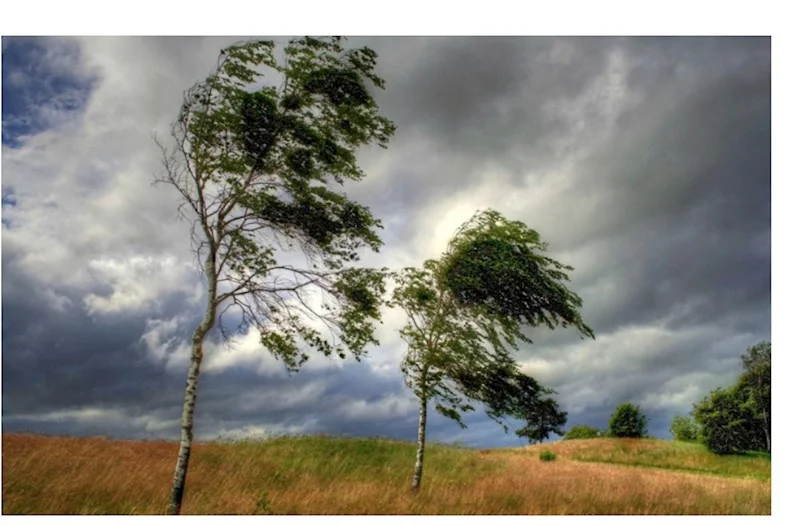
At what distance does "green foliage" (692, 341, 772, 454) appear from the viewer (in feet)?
84.5

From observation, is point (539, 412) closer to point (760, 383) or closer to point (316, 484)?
point (316, 484)

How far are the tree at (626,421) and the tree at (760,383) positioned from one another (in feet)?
27.1

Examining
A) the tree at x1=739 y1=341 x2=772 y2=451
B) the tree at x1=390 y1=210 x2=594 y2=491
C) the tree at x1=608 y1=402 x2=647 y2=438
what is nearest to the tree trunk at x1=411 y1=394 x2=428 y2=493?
the tree at x1=390 y1=210 x2=594 y2=491

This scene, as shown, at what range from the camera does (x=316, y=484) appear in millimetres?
12164

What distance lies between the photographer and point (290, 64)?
34.0 ft

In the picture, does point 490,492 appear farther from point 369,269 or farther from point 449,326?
point 369,269

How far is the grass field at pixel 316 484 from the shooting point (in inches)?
383

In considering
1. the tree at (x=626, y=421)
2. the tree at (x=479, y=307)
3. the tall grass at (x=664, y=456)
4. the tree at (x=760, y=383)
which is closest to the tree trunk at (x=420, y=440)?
the tree at (x=479, y=307)

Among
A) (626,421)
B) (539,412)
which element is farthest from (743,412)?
(539,412)

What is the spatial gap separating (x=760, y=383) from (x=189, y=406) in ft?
88.5

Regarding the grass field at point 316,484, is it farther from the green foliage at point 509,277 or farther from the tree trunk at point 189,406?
the green foliage at point 509,277

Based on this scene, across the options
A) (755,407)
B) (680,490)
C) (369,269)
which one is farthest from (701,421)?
(369,269)

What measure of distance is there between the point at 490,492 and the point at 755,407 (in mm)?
21262

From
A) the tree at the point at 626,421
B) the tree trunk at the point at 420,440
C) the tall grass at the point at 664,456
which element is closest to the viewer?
the tree trunk at the point at 420,440
